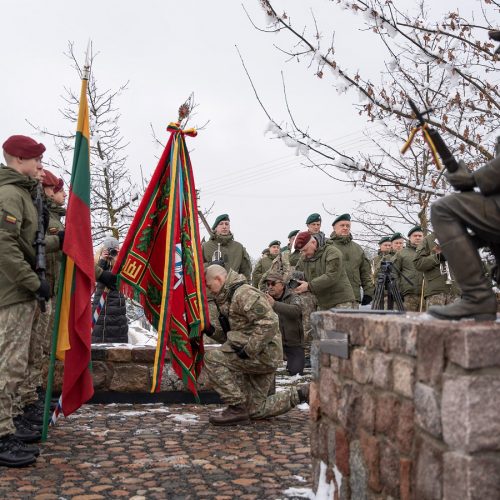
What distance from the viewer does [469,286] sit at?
2.98m

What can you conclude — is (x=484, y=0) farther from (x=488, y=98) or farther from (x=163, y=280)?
(x=163, y=280)

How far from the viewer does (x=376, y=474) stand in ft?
10.2

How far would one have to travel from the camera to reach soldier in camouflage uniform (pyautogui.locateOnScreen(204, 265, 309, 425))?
229 inches

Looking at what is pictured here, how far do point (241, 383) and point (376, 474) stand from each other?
10.0 feet

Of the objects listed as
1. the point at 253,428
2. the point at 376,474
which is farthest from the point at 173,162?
the point at 376,474

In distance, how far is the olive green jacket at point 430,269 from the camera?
360 inches

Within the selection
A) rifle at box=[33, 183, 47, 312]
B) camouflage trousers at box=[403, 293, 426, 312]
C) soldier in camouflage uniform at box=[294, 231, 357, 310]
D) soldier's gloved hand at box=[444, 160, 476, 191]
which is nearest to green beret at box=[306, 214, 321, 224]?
soldier in camouflage uniform at box=[294, 231, 357, 310]

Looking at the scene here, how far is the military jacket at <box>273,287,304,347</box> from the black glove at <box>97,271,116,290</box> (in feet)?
8.92

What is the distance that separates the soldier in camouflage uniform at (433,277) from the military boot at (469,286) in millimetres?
6181

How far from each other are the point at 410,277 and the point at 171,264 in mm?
5297

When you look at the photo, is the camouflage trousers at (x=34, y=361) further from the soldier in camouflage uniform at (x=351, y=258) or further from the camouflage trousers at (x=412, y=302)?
the camouflage trousers at (x=412, y=302)

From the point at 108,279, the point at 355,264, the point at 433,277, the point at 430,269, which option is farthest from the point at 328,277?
the point at 108,279

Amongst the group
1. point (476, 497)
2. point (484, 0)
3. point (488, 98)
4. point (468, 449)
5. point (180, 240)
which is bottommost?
point (476, 497)

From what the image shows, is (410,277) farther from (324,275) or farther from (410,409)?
(410,409)
